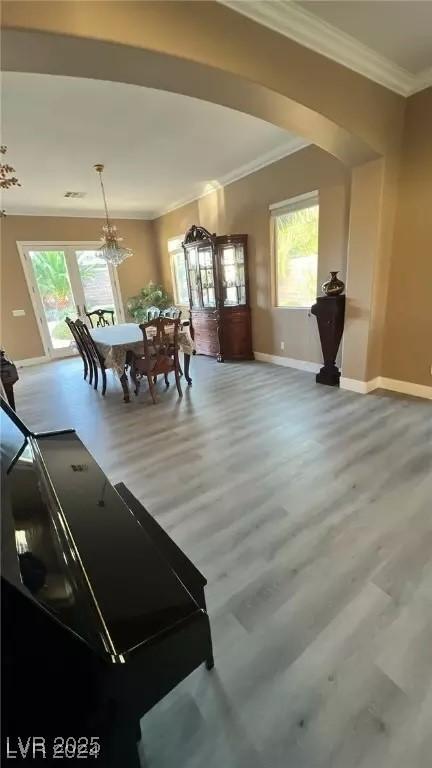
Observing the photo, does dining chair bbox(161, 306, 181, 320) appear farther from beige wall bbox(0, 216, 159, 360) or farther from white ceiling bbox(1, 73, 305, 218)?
beige wall bbox(0, 216, 159, 360)

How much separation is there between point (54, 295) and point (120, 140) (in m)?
3.94

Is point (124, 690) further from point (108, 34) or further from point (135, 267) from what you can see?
point (135, 267)

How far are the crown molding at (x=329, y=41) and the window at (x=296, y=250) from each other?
1288 millimetres

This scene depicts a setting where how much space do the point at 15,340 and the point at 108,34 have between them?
6000mm

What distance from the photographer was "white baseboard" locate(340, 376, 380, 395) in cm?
371

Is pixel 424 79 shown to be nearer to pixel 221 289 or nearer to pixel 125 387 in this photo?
pixel 221 289

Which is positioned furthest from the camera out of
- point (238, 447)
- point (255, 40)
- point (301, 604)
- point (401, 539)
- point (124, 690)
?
point (238, 447)

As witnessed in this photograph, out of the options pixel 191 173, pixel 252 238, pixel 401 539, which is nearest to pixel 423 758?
pixel 401 539

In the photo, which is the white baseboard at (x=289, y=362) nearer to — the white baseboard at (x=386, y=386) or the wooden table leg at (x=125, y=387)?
the white baseboard at (x=386, y=386)

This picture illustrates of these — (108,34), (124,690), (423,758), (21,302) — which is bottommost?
(423,758)

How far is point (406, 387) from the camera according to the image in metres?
3.61

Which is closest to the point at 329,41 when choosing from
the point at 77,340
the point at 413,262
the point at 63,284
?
the point at 413,262

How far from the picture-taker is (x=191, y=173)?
15.9ft

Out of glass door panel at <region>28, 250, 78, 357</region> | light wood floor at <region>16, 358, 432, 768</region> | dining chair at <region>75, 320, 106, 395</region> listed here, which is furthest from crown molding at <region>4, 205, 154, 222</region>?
light wood floor at <region>16, 358, 432, 768</region>
